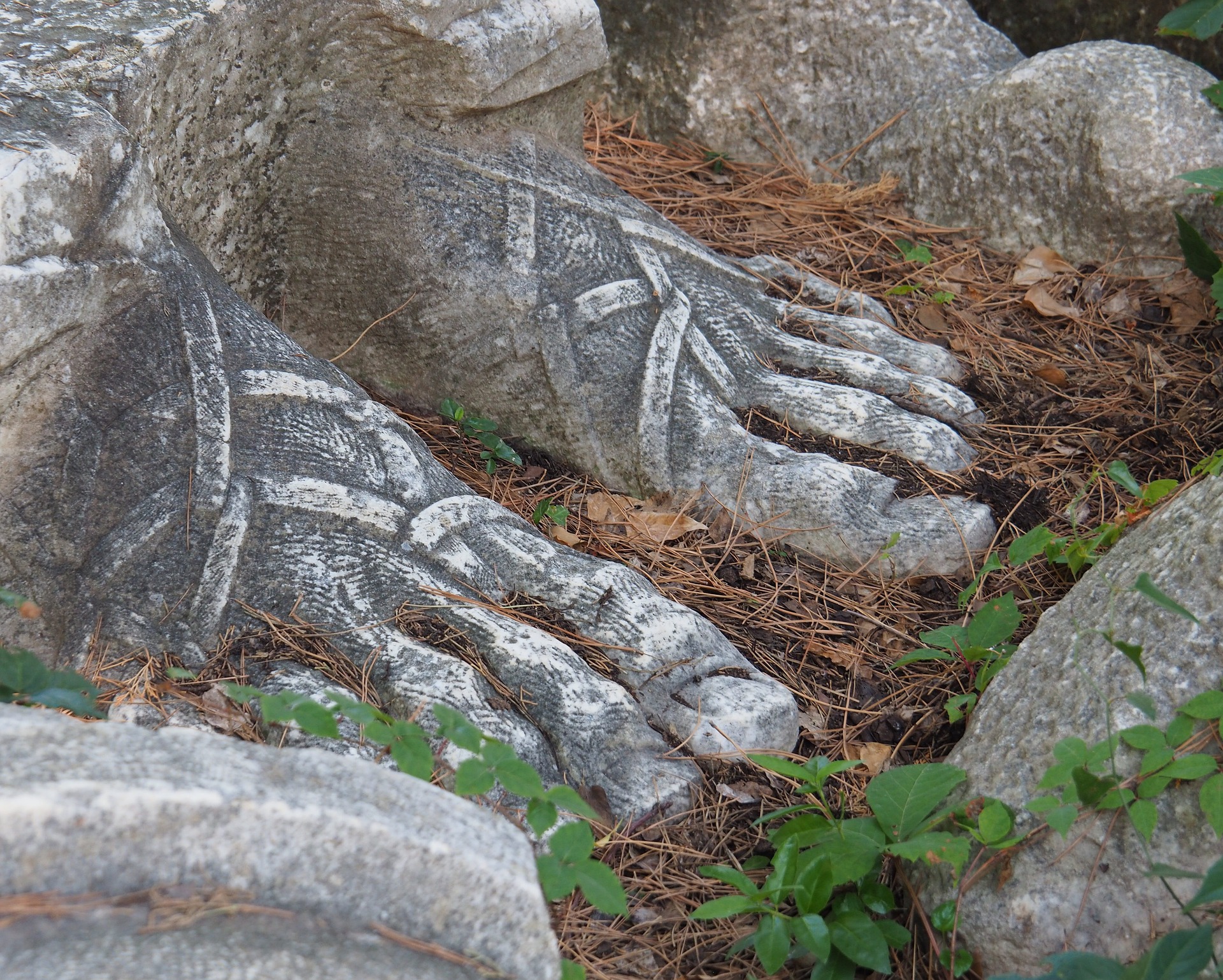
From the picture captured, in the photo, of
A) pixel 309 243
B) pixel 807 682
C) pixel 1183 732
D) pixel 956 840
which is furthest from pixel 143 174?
pixel 1183 732

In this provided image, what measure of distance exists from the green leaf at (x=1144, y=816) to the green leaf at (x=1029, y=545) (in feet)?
2.26

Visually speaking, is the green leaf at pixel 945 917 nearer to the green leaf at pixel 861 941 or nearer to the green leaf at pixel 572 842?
the green leaf at pixel 861 941

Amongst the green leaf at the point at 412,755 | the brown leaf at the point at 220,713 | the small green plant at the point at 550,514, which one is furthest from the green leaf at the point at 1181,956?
the small green plant at the point at 550,514

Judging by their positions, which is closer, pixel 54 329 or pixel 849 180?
pixel 54 329

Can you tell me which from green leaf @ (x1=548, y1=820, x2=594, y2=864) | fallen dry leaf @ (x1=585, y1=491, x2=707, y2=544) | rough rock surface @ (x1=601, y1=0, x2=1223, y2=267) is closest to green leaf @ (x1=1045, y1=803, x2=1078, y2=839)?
green leaf @ (x1=548, y1=820, x2=594, y2=864)

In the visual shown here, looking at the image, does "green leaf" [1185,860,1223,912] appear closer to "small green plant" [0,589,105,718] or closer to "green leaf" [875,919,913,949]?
"green leaf" [875,919,913,949]

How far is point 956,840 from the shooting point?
1.25 meters

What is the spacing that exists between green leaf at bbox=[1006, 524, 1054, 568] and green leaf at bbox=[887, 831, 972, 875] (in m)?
0.68

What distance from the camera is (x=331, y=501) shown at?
1668 mm

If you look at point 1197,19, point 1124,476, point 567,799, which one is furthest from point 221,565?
point 1197,19

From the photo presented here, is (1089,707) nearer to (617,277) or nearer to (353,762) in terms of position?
(353,762)

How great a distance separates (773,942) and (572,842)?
0.29 m

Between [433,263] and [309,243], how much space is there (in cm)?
27

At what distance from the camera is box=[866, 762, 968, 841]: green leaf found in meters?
1.32
